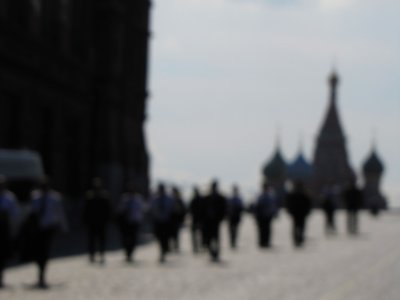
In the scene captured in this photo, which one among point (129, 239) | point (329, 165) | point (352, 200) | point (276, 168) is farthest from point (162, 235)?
point (329, 165)

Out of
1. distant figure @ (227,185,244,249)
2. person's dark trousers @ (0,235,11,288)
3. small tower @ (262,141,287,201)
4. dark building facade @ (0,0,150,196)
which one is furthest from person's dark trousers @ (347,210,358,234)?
small tower @ (262,141,287,201)

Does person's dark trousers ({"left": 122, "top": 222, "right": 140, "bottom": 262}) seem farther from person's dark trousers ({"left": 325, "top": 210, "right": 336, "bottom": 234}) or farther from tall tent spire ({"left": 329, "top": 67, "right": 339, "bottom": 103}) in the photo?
tall tent spire ({"left": 329, "top": 67, "right": 339, "bottom": 103})

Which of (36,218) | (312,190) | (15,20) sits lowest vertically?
(312,190)

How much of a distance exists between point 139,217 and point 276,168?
135 m

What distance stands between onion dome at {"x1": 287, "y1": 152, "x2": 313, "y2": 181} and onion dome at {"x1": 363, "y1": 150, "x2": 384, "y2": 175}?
10.8 meters

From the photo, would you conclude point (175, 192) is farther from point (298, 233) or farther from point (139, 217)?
point (298, 233)

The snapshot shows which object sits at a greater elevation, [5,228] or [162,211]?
[5,228]

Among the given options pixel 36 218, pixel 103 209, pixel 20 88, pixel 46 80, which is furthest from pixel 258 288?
pixel 46 80

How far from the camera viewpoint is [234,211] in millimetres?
34969

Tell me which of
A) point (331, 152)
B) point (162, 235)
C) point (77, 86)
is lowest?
point (331, 152)

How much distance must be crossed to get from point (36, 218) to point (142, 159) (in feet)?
136

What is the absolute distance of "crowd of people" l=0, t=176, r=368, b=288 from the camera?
19.5 m

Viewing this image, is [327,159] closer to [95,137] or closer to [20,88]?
[95,137]

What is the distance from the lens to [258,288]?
18578 millimetres
